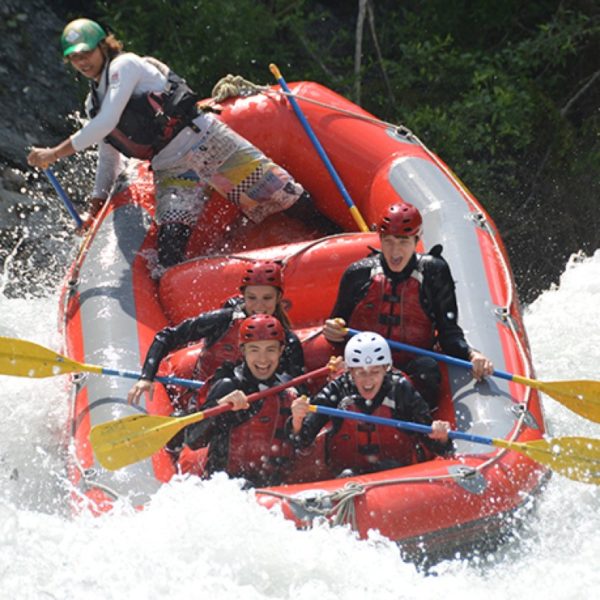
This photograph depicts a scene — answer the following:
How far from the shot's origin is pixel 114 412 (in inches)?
220

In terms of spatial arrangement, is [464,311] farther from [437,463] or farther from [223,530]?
[223,530]

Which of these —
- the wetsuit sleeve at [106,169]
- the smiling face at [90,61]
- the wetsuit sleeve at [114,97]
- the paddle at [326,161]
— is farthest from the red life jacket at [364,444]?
the wetsuit sleeve at [106,169]

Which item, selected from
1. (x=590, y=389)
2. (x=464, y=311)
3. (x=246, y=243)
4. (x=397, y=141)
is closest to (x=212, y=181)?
(x=246, y=243)

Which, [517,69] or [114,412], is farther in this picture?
[517,69]

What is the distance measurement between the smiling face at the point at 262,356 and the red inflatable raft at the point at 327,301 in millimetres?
428

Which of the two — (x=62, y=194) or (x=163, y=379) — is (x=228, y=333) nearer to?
(x=163, y=379)

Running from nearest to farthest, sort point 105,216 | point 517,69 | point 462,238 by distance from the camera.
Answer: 1. point 462,238
2. point 105,216
3. point 517,69

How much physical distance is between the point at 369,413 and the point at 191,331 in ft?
2.85

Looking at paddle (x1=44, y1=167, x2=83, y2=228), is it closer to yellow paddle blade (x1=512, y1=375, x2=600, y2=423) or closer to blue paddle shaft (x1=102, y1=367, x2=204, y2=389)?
blue paddle shaft (x1=102, y1=367, x2=204, y2=389)

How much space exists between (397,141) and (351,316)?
1.63 meters

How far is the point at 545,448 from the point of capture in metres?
5.21

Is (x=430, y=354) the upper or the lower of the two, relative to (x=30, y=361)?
lower

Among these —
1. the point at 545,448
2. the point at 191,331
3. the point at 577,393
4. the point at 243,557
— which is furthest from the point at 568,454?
the point at 191,331

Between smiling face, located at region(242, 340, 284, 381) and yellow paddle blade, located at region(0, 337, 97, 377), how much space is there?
777 millimetres
